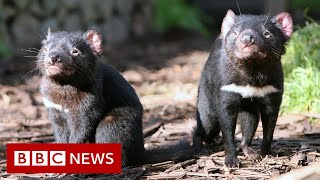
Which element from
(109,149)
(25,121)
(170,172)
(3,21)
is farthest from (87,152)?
(3,21)

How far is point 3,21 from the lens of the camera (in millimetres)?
8094

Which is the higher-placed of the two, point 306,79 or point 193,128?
point 306,79

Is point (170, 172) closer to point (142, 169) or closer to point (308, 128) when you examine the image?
point (142, 169)

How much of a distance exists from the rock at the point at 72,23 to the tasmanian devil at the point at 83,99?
5.26 metres

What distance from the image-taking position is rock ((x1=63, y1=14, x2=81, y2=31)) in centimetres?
916

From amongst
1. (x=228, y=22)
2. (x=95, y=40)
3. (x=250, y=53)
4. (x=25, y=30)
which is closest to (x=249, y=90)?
(x=250, y=53)

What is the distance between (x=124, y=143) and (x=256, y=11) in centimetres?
853

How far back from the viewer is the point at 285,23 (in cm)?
395

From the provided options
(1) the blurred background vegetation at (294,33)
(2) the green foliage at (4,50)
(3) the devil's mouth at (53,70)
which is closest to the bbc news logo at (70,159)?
(3) the devil's mouth at (53,70)

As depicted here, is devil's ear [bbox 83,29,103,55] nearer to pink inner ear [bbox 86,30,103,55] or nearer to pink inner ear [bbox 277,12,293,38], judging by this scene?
pink inner ear [bbox 86,30,103,55]

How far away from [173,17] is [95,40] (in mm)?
7244

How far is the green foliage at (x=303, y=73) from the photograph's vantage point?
5199 millimetres

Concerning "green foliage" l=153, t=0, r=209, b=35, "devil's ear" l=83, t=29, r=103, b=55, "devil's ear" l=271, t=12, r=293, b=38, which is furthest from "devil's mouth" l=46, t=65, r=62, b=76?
"green foliage" l=153, t=0, r=209, b=35

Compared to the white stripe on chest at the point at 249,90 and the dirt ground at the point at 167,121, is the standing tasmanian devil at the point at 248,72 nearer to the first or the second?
the white stripe on chest at the point at 249,90
